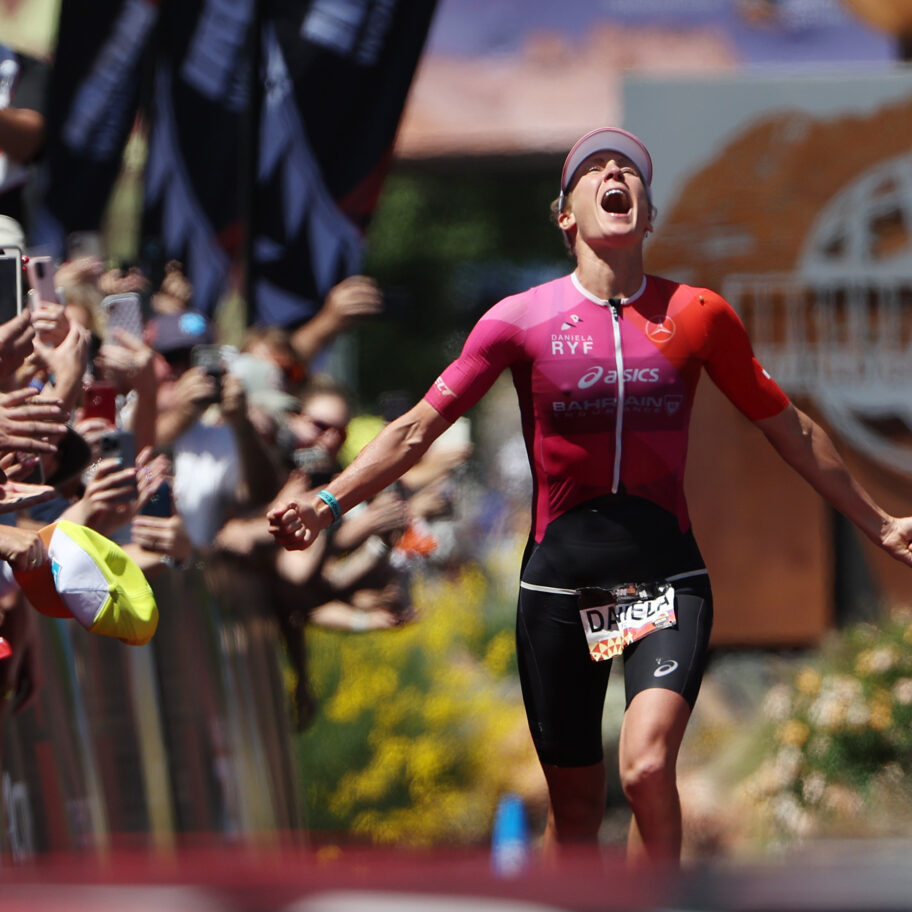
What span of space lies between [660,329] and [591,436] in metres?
0.34

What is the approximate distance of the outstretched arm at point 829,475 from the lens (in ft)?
16.2

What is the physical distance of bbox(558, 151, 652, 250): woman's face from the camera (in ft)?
15.8

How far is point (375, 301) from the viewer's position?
8141mm

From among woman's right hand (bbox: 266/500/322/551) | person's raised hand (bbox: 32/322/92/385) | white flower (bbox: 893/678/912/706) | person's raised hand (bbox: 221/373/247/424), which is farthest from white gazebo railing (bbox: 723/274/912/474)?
woman's right hand (bbox: 266/500/322/551)

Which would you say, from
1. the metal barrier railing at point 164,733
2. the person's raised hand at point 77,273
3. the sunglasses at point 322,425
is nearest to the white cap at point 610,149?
the metal barrier railing at point 164,733

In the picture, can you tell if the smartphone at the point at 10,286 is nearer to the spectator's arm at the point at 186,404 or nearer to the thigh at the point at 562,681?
the thigh at the point at 562,681

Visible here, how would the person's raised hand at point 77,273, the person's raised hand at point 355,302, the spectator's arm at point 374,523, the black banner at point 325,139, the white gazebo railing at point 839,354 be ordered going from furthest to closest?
the white gazebo railing at point 839,354
the black banner at point 325,139
the person's raised hand at point 355,302
the spectator's arm at point 374,523
the person's raised hand at point 77,273

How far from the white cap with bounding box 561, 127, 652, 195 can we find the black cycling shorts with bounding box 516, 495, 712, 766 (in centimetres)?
91

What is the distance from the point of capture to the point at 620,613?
471cm

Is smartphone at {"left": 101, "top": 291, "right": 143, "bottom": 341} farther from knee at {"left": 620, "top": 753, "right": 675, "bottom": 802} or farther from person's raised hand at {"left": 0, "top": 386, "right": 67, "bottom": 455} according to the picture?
knee at {"left": 620, "top": 753, "right": 675, "bottom": 802}

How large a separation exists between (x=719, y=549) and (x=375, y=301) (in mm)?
6499

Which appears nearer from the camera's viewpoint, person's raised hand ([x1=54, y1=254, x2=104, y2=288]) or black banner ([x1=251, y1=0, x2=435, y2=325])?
person's raised hand ([x1=54, y1=254, x2=104, y2=288])

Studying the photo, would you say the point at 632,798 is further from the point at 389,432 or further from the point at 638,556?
the point at 389,432

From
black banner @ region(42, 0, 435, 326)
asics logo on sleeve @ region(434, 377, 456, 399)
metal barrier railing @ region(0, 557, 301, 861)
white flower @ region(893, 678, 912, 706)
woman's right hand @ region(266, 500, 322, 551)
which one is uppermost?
black banner @ region(42, 0, 435, 326)
